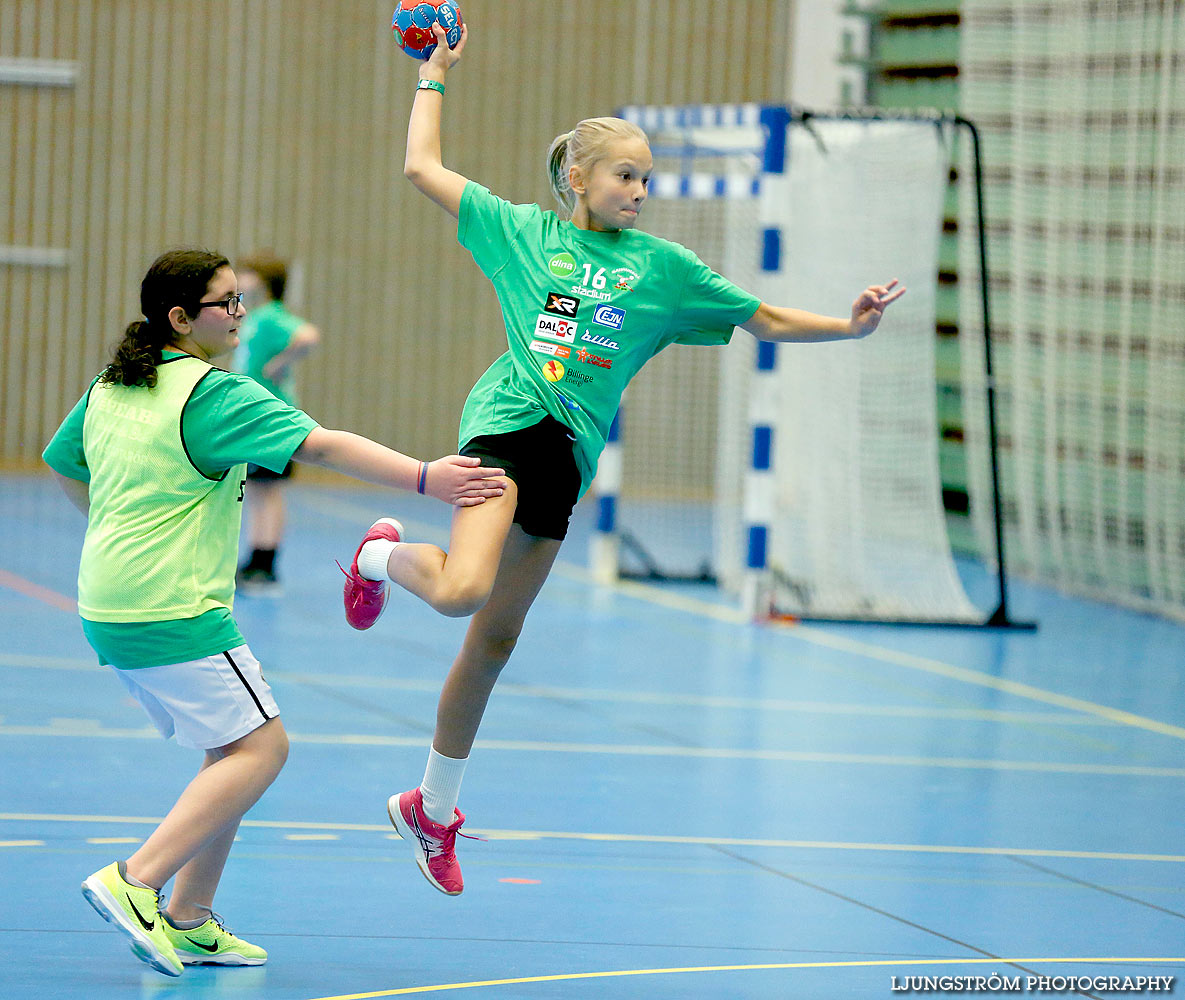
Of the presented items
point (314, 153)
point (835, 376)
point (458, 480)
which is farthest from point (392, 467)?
point (314, 153)

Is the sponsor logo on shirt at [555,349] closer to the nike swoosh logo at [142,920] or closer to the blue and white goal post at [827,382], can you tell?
the nike swoosh logo at [142,920]

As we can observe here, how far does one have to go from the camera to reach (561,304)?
139 inches

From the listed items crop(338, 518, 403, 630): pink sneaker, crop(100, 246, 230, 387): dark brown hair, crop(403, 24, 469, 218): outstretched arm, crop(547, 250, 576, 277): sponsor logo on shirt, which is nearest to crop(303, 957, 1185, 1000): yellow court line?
crop(338, 518, 403, 630): pink sneaker

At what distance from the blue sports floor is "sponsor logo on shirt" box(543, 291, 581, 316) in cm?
135

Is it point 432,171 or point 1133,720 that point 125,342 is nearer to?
point 432,171

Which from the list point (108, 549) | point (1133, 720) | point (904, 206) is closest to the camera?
point (108, 549)

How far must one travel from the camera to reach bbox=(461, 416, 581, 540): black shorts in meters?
3.48

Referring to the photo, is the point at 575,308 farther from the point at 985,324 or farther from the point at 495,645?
the point at 985,324

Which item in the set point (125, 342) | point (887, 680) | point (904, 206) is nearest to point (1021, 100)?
point (904, 206)

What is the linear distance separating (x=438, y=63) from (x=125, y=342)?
1027 millimetres

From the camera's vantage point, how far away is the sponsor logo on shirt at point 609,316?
11.6 ft

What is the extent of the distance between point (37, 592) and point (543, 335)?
567 centimetres

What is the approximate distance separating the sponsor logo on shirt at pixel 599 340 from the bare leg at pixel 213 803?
3.45 feet

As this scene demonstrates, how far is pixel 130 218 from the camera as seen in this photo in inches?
585
